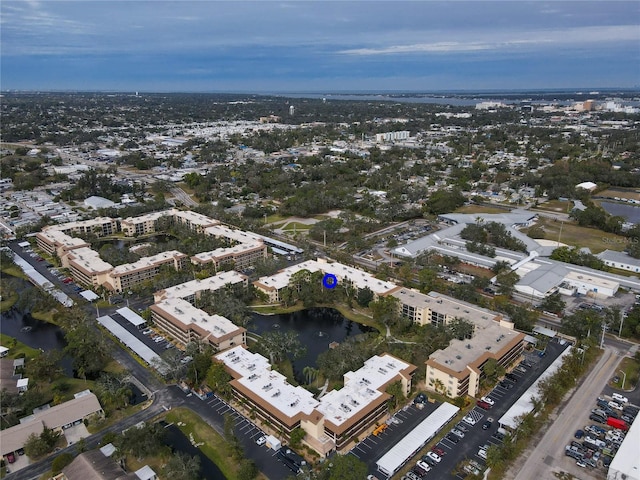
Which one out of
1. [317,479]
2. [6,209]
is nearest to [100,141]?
[6,209]

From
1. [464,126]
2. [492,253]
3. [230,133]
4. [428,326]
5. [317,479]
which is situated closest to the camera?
[317,479]

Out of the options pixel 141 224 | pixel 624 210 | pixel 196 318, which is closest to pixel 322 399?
pixel 196 318

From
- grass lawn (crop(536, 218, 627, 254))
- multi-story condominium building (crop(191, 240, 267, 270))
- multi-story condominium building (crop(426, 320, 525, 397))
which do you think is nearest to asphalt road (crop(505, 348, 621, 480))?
multi-story condominium building (crop(426, 320, 525, 397))

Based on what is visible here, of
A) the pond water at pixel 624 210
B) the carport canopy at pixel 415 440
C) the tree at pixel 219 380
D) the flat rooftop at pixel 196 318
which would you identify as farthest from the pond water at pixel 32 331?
the pond water at pixel 624 210

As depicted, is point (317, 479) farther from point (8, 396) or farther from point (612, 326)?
point (612, 326)

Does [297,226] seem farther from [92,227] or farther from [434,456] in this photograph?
[434,456]

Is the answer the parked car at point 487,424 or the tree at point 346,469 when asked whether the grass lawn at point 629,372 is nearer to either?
the parked car at point 487,424
